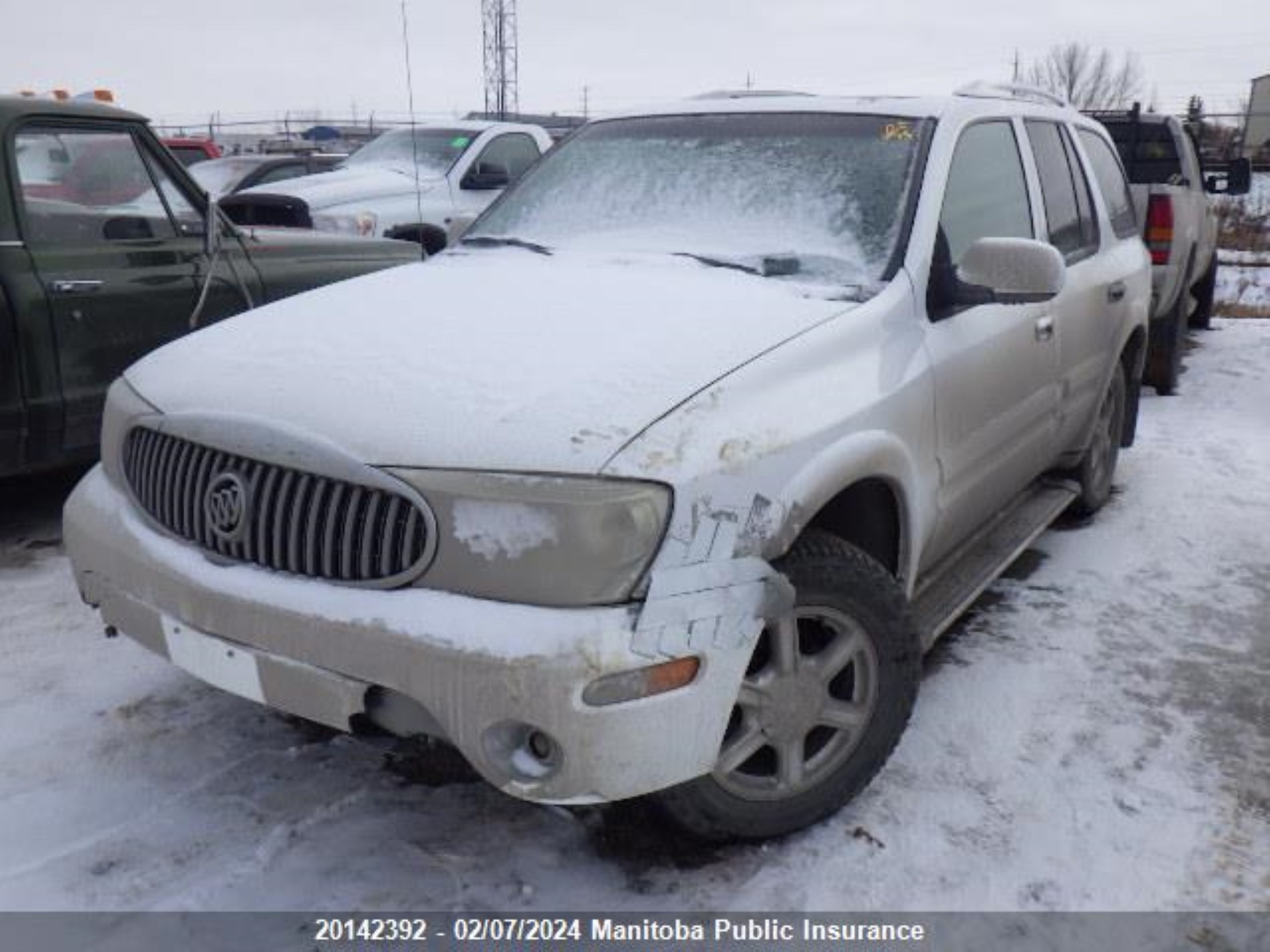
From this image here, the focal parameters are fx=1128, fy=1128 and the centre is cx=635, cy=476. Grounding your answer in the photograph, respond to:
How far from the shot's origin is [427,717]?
2.21 metres

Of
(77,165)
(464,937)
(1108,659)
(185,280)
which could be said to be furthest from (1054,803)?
(77,165)

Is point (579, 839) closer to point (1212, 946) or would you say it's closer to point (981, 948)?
point (981, 948)

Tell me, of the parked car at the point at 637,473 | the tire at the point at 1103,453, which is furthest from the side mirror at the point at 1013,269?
the tire at the point at 1103,453

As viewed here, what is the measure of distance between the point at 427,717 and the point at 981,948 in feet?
3.94

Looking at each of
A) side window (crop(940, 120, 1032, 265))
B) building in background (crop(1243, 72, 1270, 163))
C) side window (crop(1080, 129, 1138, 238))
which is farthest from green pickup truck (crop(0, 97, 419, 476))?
building in background (crop(1243, 72, 1270, 163))

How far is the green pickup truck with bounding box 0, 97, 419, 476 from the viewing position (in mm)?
4188

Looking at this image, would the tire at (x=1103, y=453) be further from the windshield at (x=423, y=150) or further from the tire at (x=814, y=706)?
the windshield at (x=423, y=150)

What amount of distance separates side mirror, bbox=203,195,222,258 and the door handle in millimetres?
461

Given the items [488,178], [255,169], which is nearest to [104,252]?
[488,178]

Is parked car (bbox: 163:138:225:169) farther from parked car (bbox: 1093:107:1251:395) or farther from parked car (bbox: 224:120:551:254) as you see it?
parked car (bbox: 1093:107:1251:395)

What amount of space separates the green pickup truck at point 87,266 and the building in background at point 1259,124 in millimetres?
12970

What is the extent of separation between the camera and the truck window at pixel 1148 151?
8.83m

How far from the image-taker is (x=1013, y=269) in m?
2.96

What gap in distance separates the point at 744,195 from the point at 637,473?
149cm
